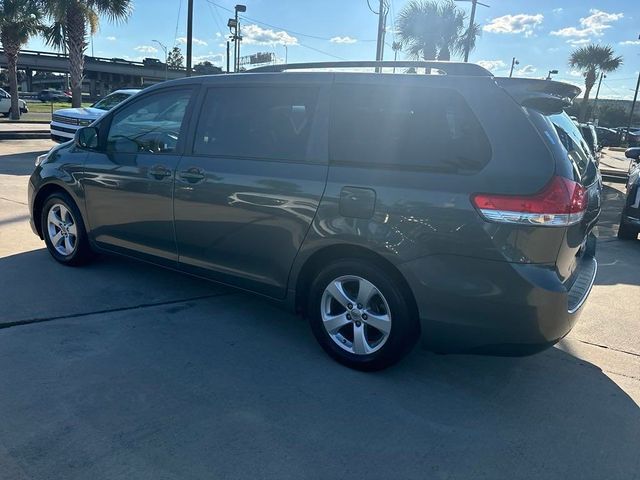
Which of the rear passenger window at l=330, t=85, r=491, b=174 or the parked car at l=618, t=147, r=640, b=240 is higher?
the rear passenger window at l=330, t=85, r=491, b=174

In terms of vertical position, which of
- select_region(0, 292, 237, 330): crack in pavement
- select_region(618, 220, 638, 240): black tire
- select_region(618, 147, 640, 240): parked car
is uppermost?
select_region(618, 147, 640, 240): parked car

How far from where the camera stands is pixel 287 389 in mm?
3168

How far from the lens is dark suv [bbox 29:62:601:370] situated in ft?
9.28

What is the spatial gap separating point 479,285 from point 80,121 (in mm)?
12936

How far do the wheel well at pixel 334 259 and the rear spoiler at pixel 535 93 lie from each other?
119 cm

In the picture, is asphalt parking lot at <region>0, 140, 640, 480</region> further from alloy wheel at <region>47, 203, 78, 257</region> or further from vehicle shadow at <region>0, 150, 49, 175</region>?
vehicle shadow at <region>0, 150, 49, 175</region>

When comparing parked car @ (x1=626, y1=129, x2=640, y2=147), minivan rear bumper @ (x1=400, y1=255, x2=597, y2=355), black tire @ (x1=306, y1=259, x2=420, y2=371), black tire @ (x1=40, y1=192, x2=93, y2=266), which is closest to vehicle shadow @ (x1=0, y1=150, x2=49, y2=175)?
black tire @ (x1=40, y1=192, x2=93, y2=266)

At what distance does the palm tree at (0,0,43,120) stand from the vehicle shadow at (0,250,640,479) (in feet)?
81.0

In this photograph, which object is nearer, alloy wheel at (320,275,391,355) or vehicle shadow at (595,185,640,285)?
alloy wheel at (320,275,391,355)

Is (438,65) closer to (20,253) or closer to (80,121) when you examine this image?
(20,253)

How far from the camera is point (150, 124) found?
444 centimetres

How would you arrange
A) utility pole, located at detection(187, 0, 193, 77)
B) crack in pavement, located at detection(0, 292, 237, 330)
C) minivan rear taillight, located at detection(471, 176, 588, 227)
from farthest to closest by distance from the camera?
utility pole, located at detection(187, 0, 193, 77) < crack in pavement, located at detection(0, 292, 237, 330) < minivan rear taillight, located at detection(471, 176, 588, 227)

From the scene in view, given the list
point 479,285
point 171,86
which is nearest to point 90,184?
point 171,86

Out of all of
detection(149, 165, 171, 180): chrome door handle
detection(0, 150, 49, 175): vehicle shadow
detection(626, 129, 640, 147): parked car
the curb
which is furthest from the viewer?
detection(626, 129, 640, 147): parked car
